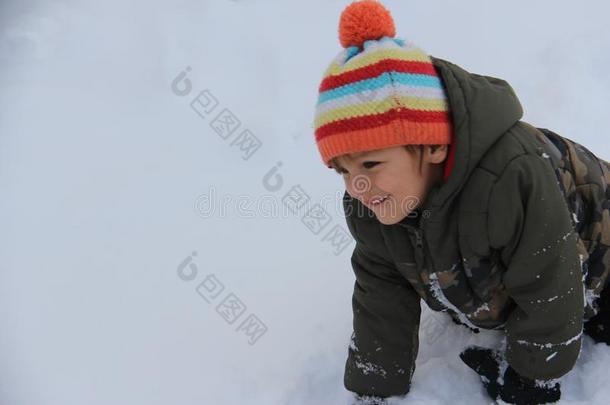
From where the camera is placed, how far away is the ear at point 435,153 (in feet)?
3.16

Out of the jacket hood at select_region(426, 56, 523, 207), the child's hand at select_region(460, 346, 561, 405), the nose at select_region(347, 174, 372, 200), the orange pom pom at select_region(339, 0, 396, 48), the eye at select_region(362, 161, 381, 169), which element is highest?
the orange pom pom at select_region(339, 0, 396, 48)

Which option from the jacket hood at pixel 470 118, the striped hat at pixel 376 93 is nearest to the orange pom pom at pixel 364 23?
the striped hat at pixel 376 93

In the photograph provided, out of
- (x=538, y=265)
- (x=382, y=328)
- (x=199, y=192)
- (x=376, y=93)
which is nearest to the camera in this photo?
(x=376, y=93)

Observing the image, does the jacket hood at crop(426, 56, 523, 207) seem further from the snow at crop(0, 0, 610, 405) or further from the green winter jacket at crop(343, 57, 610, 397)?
the snow at crop(0, 0, 610, 405)

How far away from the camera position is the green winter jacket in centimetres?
94

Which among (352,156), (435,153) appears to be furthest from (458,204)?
(352,156)

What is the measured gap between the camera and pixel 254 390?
139 centimetres

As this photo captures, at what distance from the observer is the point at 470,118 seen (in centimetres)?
93

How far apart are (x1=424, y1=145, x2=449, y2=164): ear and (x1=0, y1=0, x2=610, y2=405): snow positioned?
64 centimetres

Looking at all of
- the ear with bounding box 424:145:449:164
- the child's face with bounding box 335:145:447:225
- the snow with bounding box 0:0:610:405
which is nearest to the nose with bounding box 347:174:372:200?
the child's face with bounding box 335:145:447:225

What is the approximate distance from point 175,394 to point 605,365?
1.10 m

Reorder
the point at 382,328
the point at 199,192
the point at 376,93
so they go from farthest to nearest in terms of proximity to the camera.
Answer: the point at 199,192 → the point at 382,328 → the point at 376,93

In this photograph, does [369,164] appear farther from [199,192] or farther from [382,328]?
[199,192]

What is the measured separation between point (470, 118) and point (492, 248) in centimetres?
27
